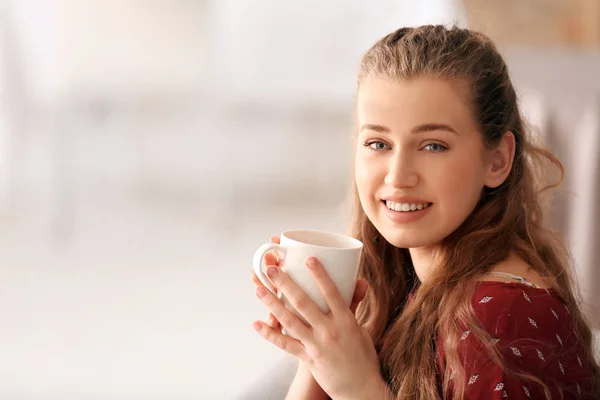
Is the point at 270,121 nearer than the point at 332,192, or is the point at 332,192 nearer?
the point at 332,192

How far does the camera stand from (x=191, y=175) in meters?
4.73

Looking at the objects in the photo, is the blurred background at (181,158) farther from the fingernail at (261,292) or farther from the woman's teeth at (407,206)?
the fingernail at (261,292)

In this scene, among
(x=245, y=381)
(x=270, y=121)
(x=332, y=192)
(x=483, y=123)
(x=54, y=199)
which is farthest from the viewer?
(x=270, y=121)

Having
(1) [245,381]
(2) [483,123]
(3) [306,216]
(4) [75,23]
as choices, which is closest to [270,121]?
(3) [306,216]

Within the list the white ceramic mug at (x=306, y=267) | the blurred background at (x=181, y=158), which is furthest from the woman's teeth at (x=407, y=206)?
the blurred background at (x=181, y=158)

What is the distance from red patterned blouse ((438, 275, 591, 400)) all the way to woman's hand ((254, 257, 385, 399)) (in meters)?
0.10

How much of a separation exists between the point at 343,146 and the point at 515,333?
163 inches

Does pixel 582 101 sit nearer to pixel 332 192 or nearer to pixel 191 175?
pixel 332 192

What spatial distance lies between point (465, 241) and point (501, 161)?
14 cm

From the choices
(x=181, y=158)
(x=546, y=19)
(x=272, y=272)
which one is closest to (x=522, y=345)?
(x=272, y=272)

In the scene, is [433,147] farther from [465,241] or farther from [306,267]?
[306,267]

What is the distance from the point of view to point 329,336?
934 millimetres


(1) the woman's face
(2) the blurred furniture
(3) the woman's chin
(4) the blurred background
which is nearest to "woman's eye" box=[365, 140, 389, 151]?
(1) the woman's face

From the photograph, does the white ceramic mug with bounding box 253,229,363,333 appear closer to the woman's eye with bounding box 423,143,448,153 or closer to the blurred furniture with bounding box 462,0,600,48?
the woman's eye with bounding box 423,143,448,153
